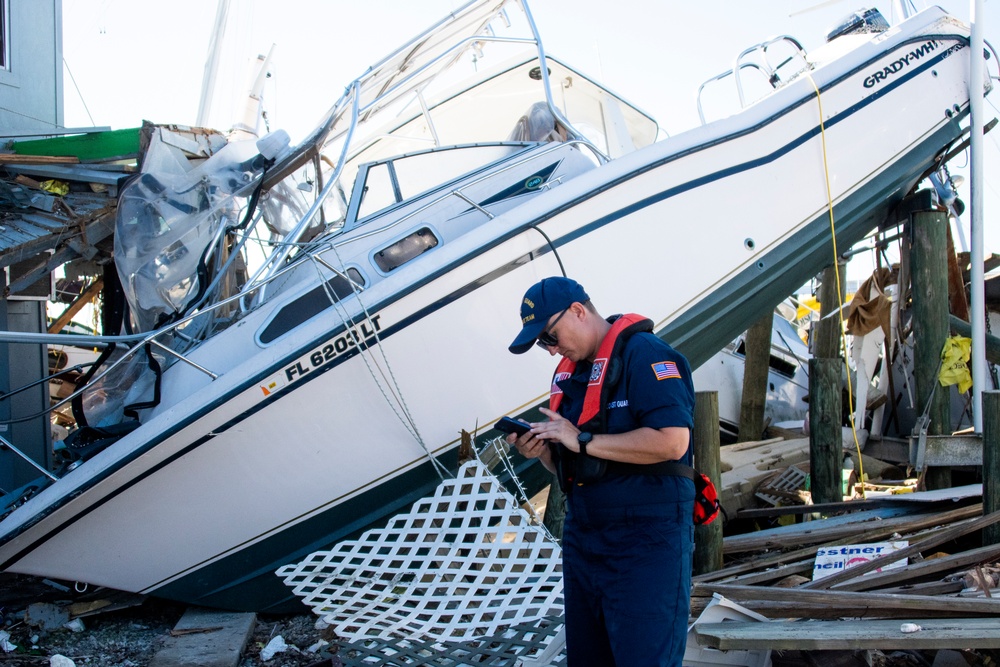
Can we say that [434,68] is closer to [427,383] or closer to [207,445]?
[427,383]

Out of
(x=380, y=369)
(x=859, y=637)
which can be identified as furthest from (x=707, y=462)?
(x=380, y=369)

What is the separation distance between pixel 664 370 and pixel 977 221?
4.74m

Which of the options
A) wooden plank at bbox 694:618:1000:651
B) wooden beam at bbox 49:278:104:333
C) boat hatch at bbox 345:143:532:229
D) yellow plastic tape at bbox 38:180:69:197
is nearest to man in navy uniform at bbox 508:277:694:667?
wooden plank at bbox 694:618:1000:651

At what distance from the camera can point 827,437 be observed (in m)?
6.34

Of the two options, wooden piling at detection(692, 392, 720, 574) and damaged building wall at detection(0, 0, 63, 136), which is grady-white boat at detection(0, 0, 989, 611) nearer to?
wooden piling at detection(692, 392, 720, 574)

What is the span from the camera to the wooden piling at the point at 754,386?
29.3 feet

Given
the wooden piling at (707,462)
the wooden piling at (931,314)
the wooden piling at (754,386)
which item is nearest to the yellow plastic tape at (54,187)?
the wooden piling at (707,462)

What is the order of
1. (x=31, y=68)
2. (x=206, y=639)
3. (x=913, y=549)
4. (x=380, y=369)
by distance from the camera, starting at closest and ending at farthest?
(x=913, y=549)
(x=380, y=369)
(x=206, y=639)
(x=31, y=68)

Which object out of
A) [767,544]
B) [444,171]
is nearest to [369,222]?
[444,171]

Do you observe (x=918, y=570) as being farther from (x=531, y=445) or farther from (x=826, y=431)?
(x=531, y=445)

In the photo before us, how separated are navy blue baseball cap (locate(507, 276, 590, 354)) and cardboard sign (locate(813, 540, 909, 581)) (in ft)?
9.23

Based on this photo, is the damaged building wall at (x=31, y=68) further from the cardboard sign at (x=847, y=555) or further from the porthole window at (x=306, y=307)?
the cardboard sign at (x=847, y=555)

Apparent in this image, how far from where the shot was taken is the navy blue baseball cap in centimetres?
270

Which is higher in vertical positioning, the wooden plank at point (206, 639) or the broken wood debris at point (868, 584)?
the wooden plank at point (206, 639)
